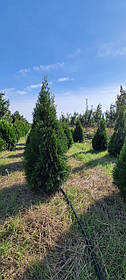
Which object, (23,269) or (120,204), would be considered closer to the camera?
(23,269)

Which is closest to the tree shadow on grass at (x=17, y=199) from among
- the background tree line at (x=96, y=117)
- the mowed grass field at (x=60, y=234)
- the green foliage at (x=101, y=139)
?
the mowed grass field at (x=60, y=234)

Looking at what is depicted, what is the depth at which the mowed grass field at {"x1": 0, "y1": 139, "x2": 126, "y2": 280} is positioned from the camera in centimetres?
146

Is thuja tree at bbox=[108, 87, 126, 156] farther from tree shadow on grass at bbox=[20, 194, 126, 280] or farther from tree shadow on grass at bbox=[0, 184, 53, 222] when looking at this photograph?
tree shadow on grass at bbox=[0, 184, 53, 222]

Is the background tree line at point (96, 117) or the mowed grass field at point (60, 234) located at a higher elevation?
the background tree line at point (96, 117)

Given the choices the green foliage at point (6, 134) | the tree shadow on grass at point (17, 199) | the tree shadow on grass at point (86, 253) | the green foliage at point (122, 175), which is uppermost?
the green foliage at point (6, 134)

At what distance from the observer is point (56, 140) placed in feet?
9.71

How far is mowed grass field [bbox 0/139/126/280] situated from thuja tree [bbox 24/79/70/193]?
0.41m

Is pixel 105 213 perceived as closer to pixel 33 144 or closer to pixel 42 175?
pixel 42 175

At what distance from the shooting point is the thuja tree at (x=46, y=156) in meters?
2.85

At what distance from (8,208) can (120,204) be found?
2.37 meters

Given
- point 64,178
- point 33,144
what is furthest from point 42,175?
point 33,144

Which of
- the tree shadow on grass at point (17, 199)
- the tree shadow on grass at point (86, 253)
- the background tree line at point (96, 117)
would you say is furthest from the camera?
the background tree line at point (96, 117)

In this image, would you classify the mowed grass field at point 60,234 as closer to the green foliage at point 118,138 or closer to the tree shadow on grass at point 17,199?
the tree shadow on grass at point 17,199

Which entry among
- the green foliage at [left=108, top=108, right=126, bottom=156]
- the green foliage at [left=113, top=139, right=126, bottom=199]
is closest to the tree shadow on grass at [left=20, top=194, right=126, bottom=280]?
the green foliage at [left=113, top=139, right=126, bottom=199]
